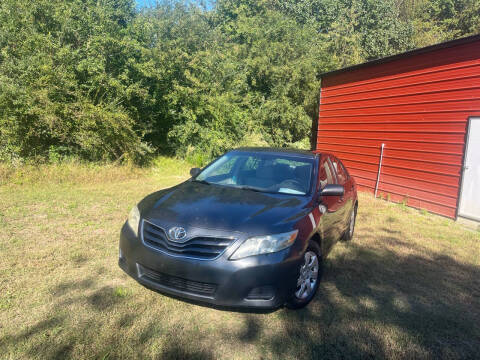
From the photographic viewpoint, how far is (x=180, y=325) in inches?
107

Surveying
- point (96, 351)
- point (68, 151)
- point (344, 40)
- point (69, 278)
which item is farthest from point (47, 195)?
point (344, 40)

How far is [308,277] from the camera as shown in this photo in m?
3.21

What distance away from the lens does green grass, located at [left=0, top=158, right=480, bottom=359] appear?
2496mm

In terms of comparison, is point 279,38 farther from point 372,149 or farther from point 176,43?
point 372,149

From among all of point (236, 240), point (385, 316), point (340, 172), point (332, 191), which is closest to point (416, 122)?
point (340, 172)

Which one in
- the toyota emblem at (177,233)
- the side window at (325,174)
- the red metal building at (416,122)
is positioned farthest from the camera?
the red metal building at (416,122)

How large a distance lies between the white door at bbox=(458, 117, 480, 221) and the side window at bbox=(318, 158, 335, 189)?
13.1ft

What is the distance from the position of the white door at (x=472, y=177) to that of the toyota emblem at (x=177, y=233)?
20.9 ft

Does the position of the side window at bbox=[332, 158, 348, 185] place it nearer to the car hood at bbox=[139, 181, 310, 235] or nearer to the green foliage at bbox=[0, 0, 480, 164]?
the car hood at bbox=[139, 181, 310, 235]

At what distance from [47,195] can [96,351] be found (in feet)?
17.9

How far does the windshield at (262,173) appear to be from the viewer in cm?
375

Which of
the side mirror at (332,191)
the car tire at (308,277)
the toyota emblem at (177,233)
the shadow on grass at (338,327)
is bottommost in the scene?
the shadow on grass at (338,327)

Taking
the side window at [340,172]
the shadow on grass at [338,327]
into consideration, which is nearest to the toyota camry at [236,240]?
the shadow on grass at [338,327]

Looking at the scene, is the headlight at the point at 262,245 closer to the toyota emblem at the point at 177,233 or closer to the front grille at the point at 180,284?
the front grille at the point at 180,284
